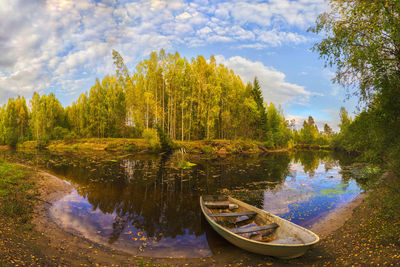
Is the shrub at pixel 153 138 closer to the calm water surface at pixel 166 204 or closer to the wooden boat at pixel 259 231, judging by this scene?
the calm water surface at pixel 166 204

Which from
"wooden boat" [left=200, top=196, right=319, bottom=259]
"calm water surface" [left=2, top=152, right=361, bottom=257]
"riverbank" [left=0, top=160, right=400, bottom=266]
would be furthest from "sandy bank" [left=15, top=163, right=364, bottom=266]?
"calm water surface" [left=2, top=152, right=361, bottom=257]

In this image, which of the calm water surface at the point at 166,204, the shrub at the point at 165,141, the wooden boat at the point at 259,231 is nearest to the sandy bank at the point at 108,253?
the wooden boat at the point at 259,231

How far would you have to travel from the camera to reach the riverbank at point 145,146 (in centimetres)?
4675

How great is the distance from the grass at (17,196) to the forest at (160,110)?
2671 centimetres

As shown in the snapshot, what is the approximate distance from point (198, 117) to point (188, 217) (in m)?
40.2

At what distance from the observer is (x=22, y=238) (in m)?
7.52

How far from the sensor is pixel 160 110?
154 ft

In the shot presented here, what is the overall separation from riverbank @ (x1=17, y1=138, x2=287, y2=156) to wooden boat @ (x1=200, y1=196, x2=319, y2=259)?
32.9 m

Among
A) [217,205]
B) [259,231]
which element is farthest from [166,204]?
[259,231]

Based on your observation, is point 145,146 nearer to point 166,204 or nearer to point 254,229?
point 166,204

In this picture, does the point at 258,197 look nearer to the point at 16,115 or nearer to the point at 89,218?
the point at 89,218

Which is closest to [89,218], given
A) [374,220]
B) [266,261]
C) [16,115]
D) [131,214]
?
[131,214]

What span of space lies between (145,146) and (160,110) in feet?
35.4

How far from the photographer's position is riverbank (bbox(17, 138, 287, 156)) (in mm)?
46750
